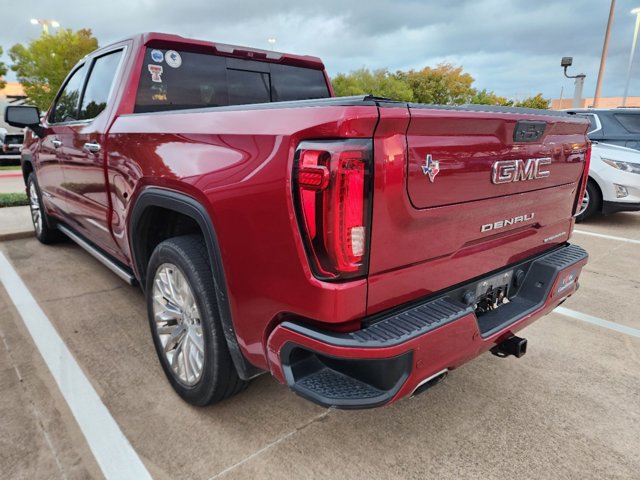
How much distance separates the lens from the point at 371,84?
31.1 meters

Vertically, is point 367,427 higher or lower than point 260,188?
lower

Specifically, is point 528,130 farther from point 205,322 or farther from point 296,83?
point 296,83

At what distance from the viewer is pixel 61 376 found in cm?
262

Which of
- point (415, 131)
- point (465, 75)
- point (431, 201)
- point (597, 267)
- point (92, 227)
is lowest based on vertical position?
point (597, 267)

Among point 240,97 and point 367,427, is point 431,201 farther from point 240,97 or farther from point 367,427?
point 240,97

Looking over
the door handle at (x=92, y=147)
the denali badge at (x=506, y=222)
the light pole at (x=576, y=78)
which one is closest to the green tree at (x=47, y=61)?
the light pole at (x=576, y=78)

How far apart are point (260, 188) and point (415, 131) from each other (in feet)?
1.85

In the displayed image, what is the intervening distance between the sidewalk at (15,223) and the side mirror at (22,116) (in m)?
2.06

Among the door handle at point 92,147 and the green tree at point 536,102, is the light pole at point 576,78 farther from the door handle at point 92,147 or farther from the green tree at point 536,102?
the door handle at point 92,147

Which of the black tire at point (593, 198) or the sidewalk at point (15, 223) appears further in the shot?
the black tire at point (593, 198)

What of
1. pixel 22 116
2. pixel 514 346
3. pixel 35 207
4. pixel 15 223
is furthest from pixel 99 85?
pixel 15 223

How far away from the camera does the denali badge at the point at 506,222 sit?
6.40ft

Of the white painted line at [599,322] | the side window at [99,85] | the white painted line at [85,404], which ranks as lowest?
the white painted line at [599,322]

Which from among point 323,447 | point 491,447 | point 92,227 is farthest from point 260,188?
point 92,227
